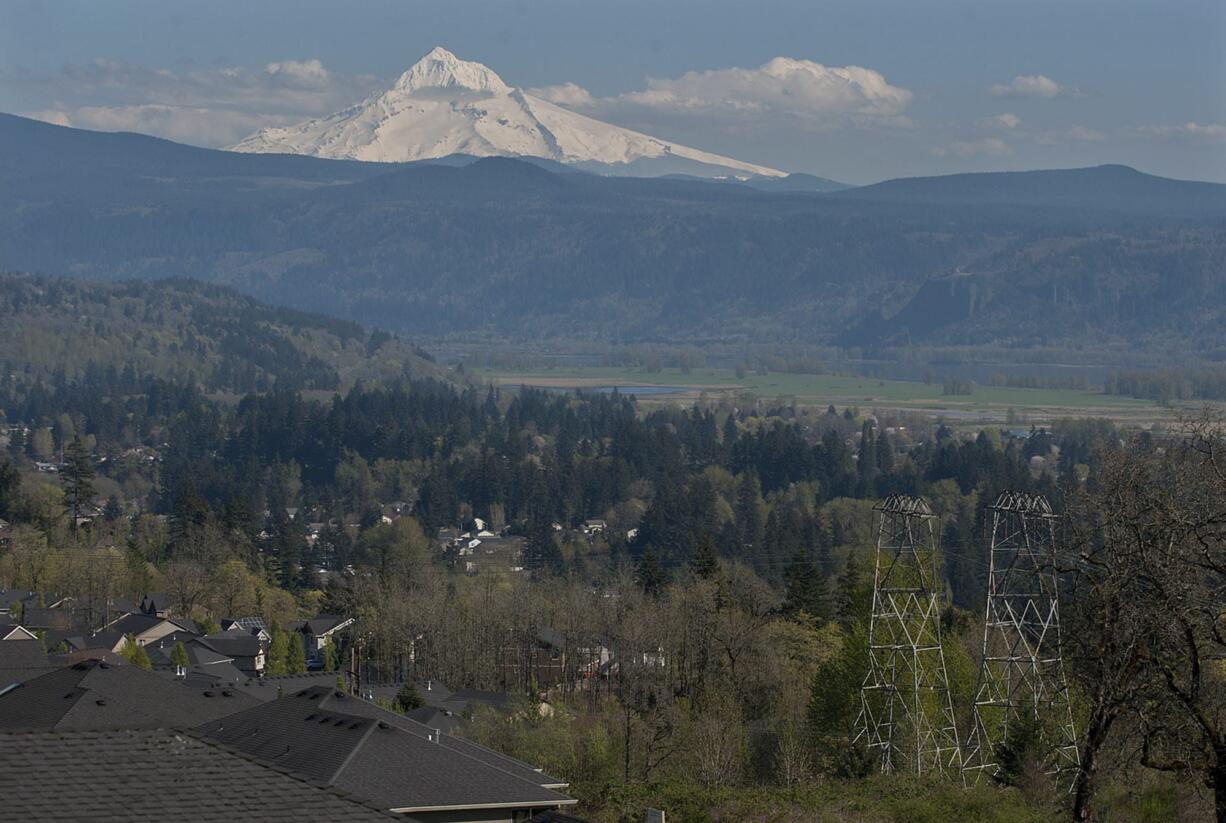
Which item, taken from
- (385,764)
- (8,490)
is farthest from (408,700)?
(8,490)

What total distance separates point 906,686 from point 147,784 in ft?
83.7

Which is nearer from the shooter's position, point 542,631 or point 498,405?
point 542,631

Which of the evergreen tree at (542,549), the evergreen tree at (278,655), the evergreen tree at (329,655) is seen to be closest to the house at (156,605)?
the evergreen tree at (329,655)

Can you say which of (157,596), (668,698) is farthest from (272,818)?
(157,596)

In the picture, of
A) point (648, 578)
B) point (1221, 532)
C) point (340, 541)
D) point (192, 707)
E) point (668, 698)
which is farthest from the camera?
point (340, 541)

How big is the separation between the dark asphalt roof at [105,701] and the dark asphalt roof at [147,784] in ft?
53.9

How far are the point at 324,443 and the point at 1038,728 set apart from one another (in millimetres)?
120567

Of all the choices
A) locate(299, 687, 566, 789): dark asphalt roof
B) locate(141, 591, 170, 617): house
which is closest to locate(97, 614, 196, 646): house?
locate(141, 591, 170, 617): house

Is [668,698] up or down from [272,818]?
down

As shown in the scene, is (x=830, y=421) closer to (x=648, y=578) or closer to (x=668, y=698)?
(x=648, y=578)

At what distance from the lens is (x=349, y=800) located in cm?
1178

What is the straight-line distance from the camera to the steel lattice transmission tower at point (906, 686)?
32219 millimetres

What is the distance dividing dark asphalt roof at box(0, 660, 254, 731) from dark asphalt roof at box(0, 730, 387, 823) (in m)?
16.4

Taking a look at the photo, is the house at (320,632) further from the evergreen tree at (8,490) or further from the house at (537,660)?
the evergreen tree at (8,490)
